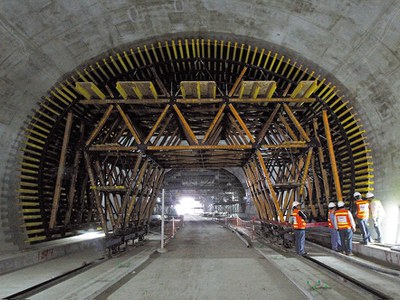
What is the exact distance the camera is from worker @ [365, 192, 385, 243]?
7.87 meters

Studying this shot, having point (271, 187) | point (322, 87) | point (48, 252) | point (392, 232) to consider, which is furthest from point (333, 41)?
point (48, 252)

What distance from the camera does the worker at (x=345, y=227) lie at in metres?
7.81

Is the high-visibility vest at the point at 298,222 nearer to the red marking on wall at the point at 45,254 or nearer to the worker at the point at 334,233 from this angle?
the worker at the point at 334,233

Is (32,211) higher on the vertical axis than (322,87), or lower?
lower

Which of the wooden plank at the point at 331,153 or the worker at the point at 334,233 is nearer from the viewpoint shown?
the worker at the point at 334,233

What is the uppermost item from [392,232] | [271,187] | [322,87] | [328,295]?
[322,87]

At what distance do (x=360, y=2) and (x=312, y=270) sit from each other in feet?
20.0

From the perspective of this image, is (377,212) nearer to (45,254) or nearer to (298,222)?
(298,222)

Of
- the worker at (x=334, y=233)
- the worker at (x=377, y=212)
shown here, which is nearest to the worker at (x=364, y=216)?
the worker at (x=377, y=212)

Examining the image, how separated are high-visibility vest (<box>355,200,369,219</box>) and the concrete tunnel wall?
1.88 feet

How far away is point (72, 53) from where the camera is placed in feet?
25.2

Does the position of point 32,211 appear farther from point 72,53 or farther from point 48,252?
point 72,53

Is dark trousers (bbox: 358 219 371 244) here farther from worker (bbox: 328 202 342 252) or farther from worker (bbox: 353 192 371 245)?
worker (bbox: 328 202 342 252)

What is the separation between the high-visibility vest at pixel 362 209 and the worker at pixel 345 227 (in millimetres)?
494
